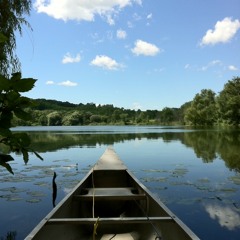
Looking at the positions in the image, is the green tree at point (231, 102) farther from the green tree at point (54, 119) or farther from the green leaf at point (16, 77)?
the green tree at point (54, 119)

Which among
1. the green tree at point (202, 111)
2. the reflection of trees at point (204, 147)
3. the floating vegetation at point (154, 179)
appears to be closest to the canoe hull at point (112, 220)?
the floating vegetation at point (154, 179)

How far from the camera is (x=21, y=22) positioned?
959 centimetres

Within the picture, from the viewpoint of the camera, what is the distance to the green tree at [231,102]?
194ft

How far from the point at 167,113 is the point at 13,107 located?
138117mm

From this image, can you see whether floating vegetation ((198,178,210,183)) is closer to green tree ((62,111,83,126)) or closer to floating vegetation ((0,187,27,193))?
floating vegetation ((0,187,27,193))

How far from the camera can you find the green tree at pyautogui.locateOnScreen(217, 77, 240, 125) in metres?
59.2

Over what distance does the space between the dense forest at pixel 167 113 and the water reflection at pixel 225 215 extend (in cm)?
454

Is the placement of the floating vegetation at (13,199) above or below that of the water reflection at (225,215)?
below

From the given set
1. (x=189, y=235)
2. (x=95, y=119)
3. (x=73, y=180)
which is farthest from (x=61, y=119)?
(x=189, y=235)

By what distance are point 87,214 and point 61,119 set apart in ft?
404

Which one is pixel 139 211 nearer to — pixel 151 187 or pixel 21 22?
pixel 151 187

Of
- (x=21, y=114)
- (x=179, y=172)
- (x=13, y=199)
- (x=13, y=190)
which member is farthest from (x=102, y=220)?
(x=179, y=172)

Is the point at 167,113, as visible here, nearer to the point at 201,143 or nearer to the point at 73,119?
the point at 73,119

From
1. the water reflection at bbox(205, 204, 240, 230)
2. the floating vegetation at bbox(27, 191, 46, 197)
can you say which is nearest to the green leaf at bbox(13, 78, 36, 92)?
the water reflection at bbox(205, 204, 240, 230)
